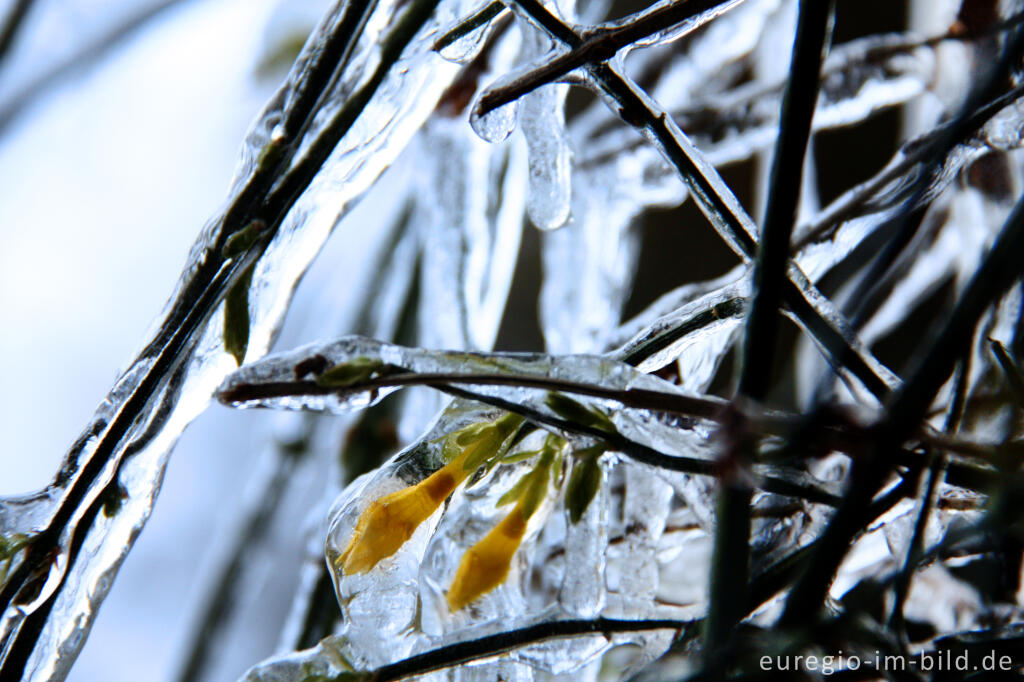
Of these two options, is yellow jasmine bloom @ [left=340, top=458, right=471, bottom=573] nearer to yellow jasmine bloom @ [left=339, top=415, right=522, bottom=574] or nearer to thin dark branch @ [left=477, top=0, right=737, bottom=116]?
yellow jasmine bloom @ [left=339, top=415, right=522, bottom=574]

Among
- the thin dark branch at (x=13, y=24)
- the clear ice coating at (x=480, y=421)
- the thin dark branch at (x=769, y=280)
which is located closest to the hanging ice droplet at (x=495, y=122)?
the clear ice coating at (x=480, y=421)

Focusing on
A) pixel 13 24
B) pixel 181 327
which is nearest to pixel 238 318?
pixel 181 327

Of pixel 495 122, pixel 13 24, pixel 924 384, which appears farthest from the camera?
pixel 13 24

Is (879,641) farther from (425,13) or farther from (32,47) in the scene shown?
(32,47)

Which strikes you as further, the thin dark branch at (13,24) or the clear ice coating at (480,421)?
the thin dark branch at (13,24)

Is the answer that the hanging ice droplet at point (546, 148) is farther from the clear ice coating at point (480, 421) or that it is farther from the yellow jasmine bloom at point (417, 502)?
the yellow jasmine bloom at point (417, 502)

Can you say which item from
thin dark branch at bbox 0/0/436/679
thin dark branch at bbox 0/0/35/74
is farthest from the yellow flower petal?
thin dark branch at bbox 0/0/35/74

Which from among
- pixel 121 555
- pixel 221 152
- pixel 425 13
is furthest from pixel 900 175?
pixel 221 152

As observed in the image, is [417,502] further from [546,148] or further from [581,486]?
[546,148]
